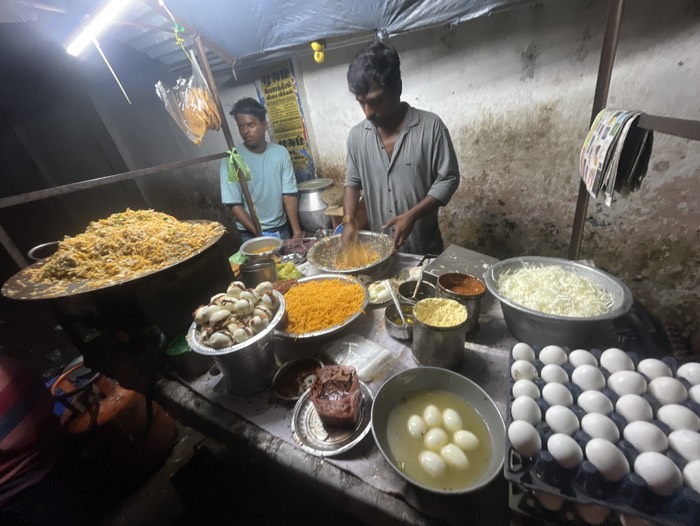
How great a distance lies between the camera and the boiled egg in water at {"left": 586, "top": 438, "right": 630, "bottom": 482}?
3.10 feet

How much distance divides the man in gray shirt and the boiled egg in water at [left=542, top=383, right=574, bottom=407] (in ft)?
5.53

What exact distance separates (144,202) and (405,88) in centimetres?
769

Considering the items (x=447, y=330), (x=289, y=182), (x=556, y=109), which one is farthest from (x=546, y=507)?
(x=289, y=182)

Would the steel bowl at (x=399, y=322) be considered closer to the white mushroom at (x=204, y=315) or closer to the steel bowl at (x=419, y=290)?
the steel bowl at (x=419, y=290)

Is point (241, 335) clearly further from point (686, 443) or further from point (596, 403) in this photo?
point (686, 443)

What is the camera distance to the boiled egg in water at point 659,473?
34.6 inches

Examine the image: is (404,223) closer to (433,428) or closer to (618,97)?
(433,428)

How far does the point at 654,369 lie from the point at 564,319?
0.36 m

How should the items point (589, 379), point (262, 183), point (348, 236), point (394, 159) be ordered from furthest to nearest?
point (262, 183) < point (394, 159) < point (348, 236) < point (589, 379)

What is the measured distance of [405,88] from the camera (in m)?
4.30

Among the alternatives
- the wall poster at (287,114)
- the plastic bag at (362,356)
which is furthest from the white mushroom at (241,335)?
the wall poster at (287,114)

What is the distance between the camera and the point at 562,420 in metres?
1.10

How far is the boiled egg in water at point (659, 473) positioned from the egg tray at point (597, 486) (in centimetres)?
2

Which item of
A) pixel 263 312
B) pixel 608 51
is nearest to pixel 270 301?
pixel 263 312
